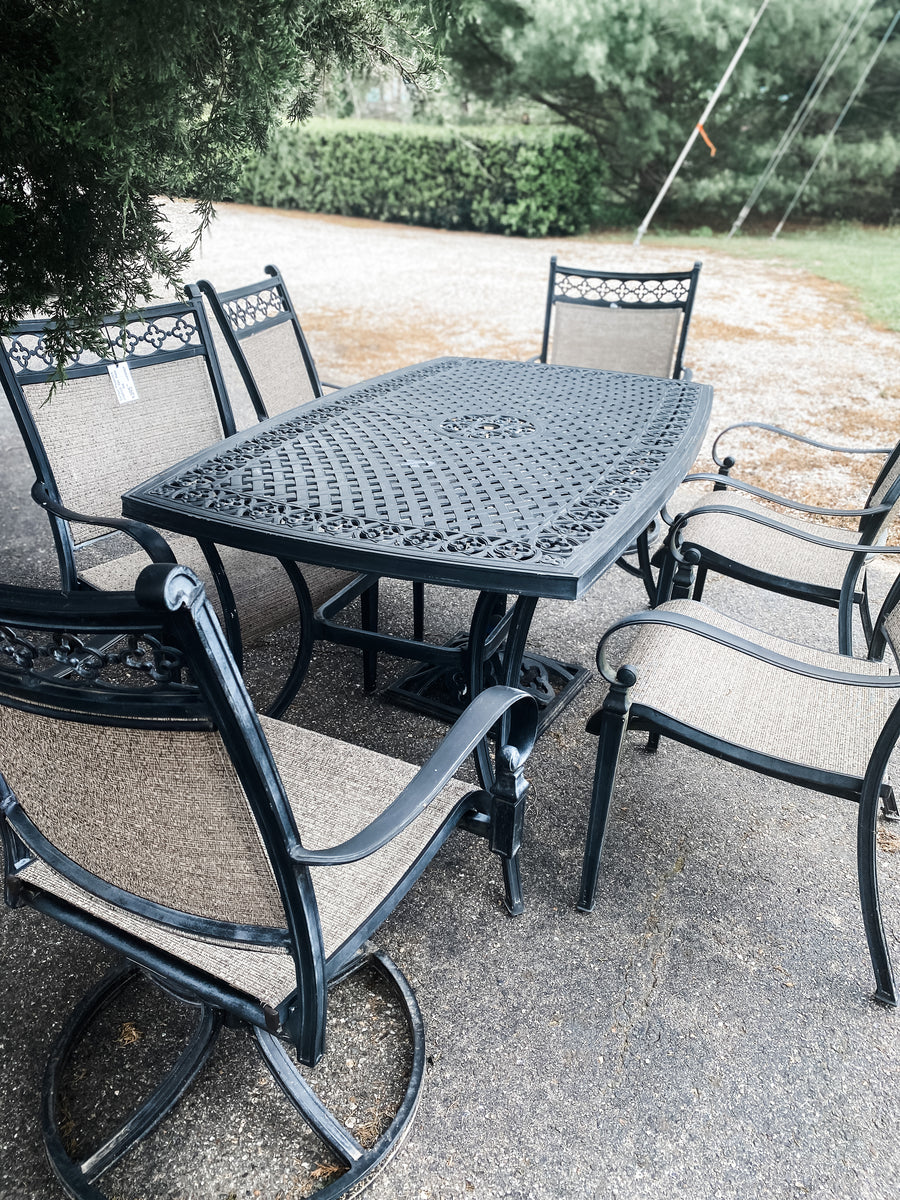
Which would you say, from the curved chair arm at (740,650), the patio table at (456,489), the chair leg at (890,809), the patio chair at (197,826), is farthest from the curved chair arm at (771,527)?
the patio chair at (197,826)

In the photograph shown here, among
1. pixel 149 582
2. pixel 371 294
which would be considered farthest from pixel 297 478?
pixel 371 294

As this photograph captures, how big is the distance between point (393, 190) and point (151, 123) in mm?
13634

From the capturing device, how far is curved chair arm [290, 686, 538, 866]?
101cm

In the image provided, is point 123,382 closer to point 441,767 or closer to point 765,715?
point 441,767

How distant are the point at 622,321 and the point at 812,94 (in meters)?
12.8

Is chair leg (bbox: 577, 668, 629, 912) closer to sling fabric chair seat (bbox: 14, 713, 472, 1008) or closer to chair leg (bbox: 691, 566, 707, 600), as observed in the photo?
sling fabric chair seat (bbox: 14, 713, 472, 1008)

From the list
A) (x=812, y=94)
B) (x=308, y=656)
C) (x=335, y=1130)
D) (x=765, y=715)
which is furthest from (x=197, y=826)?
(x=812, y=94)

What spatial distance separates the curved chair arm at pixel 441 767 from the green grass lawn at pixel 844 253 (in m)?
7.57

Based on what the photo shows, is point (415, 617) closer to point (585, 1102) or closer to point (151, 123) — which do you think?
point (585, 1102)

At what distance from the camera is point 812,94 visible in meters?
13.1

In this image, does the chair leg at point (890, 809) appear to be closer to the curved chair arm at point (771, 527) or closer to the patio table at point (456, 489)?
the curved chair arm at point (771, 527)

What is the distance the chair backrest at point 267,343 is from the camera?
8.67 ft

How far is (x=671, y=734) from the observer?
1.65m

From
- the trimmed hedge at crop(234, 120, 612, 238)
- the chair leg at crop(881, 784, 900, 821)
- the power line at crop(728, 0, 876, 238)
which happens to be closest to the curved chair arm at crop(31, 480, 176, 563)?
the chair leg at crop(881, 784, 900, 821)
